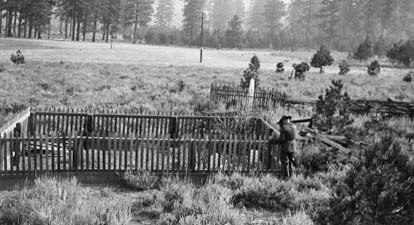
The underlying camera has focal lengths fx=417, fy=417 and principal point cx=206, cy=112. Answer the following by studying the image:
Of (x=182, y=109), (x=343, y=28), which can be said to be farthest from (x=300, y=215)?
(x=343, y=28)

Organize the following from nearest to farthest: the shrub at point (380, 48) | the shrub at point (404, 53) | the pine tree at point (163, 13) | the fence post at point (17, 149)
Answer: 1. the fence post at point (17, 149)
2. the shrub at point (404, 53)
3. the shrub at point (380, 48)
4. the pine tree at point (163, 13)

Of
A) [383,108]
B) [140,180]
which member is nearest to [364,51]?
[383,108]

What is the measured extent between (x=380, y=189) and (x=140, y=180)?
523 cm

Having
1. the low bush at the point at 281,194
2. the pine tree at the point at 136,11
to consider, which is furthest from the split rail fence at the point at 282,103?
the pine tree at the point at 136,11

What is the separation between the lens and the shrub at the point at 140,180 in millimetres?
7922

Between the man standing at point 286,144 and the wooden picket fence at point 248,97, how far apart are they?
311 inches

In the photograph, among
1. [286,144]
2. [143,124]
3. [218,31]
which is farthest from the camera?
[218,31]

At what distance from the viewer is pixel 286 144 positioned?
8727 millimetres

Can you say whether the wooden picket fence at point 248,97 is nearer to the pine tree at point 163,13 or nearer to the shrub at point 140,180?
the shrub at point 140,180

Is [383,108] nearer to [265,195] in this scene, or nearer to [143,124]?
[143,124]

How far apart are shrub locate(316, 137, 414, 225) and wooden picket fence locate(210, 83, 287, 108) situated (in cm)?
1291

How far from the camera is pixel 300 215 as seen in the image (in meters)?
6.43

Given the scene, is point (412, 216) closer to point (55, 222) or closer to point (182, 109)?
point (55, 222)

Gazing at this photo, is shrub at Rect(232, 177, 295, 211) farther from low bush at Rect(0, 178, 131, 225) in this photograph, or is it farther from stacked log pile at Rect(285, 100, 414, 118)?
stacked log pile at Rect(285, 100, 414, 118)
